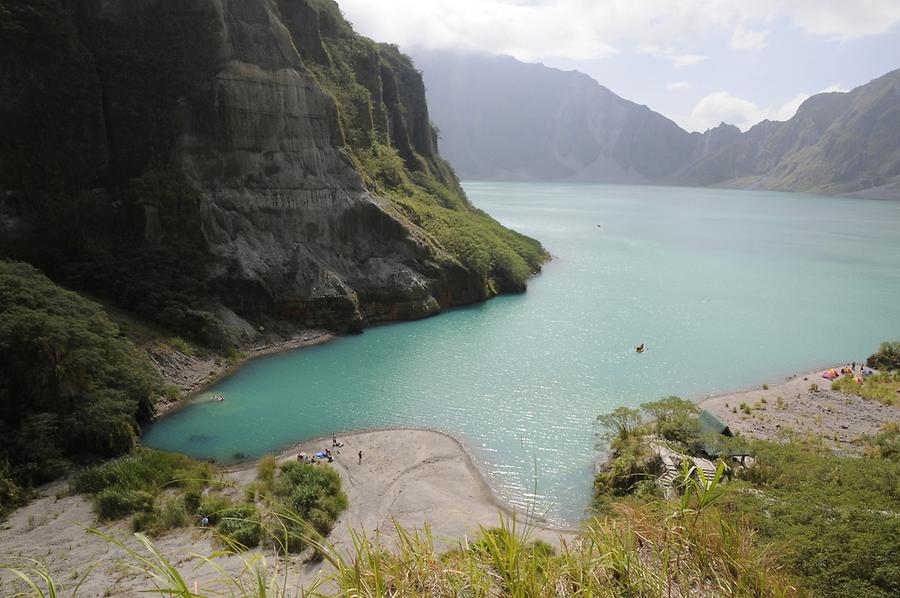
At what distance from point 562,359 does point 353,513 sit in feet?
64.5

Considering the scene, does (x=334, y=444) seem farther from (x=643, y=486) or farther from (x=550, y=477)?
(x=643, y=486)

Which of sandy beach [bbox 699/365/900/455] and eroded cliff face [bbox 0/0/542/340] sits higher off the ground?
eroded cliff face [bbox 0/0/542/340]

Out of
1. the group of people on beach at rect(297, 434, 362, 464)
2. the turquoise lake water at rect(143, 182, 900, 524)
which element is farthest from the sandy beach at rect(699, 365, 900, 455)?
the group of people on beach at rect(297, 434, 362, 464)

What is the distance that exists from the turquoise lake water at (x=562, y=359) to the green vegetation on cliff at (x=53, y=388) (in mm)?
2675

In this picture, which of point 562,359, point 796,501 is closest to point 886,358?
point 562,359

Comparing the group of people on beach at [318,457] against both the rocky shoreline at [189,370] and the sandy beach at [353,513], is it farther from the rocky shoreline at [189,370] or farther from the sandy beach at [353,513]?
the rocky shoreline at [189,370]

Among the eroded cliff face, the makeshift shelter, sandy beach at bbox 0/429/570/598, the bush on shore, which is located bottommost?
sandy beach at bbox 0/429/570/598

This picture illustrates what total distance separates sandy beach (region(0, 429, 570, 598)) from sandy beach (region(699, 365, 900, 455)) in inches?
529

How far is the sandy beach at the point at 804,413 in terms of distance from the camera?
25875 mm

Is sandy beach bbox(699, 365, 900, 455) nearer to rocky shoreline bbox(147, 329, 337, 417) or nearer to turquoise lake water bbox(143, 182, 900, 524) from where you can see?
turquoise lake water bbox(143, 182, 900, 524)

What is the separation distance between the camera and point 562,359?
3612cm

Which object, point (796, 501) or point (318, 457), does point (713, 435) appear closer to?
point (796, 501)

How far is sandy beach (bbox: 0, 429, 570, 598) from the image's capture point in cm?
1537

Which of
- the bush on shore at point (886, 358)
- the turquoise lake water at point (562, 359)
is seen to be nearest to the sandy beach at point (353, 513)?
the turquoise lake water at point (562, 359)
